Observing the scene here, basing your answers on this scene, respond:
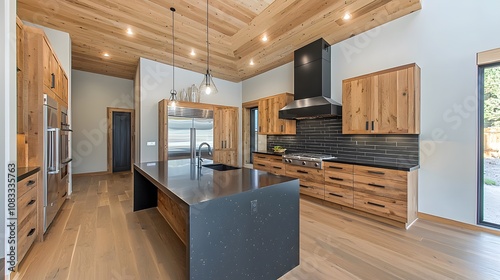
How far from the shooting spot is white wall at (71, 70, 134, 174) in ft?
18.7

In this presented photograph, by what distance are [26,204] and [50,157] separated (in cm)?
69

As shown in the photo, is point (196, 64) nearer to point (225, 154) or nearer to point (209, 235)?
point (225, 154)

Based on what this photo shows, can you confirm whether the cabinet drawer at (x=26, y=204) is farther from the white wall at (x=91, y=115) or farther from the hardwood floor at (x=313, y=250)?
the white wall at (x=91, y=115)

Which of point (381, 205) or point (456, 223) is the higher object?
point (381, 205)

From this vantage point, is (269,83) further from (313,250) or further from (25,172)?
(25,172)

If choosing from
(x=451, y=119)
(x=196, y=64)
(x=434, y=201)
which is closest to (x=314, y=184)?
(x=434, y=201)

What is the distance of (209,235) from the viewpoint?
128cm

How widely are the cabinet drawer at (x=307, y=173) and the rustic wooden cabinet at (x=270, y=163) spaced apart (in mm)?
206

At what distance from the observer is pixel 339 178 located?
3.22 meters

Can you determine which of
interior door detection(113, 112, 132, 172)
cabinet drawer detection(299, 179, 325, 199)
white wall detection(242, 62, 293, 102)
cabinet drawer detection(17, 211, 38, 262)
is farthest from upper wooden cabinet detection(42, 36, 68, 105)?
white wall detection(242, 62, 293, 102)

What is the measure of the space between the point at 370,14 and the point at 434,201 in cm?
288

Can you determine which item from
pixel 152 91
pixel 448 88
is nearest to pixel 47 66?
pixel 152 91

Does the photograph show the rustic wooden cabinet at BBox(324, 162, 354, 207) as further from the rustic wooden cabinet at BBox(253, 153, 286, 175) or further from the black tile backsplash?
the rustic wooden cabinet at BBox(253, 153, 286, 175)

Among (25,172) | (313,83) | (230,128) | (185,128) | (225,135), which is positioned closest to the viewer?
(25,172)
